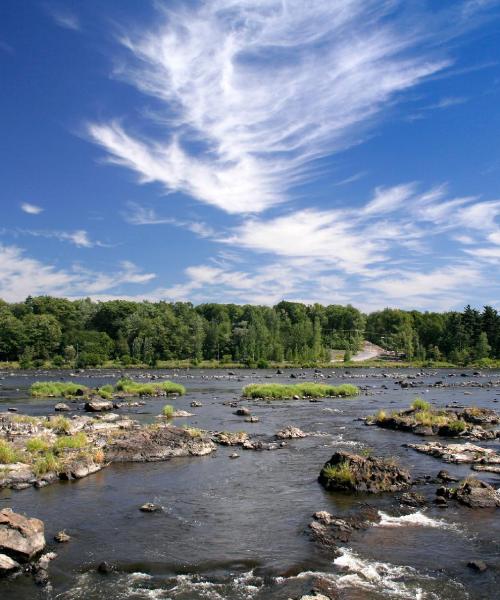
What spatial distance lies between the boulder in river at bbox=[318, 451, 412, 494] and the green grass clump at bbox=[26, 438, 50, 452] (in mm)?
18050

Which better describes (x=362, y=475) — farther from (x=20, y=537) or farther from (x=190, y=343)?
(x=190, y=343)

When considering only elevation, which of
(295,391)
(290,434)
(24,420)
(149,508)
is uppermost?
(24,420)

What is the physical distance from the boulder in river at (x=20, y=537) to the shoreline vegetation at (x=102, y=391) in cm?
4969

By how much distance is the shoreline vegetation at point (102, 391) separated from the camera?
71750 mm

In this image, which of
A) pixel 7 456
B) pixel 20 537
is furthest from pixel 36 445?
pixel 20 537

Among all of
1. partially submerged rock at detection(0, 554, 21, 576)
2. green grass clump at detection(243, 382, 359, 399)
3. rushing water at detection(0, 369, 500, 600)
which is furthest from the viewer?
green grass clump at detection(243, 382, 359, 399)

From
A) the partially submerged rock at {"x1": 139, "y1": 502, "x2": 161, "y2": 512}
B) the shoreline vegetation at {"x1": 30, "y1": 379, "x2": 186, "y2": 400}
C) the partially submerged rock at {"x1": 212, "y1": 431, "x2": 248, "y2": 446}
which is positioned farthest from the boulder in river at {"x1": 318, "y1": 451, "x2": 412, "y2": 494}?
the shoreline vegetation at {"x1": 30, "y1": 379, "x2": 186, "y2": 400}

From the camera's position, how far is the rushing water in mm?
16547

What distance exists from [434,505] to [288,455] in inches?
490

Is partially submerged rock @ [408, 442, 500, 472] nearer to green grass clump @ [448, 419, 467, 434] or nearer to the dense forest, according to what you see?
green grass clump @ [448, 419, 467, 434]

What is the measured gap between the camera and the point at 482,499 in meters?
24.7

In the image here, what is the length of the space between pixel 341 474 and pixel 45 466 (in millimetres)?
16671

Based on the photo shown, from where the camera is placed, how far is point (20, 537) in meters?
18.5

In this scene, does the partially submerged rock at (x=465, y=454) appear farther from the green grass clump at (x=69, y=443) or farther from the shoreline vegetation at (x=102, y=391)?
the shoreline vegetation at (x=102, y=391)
